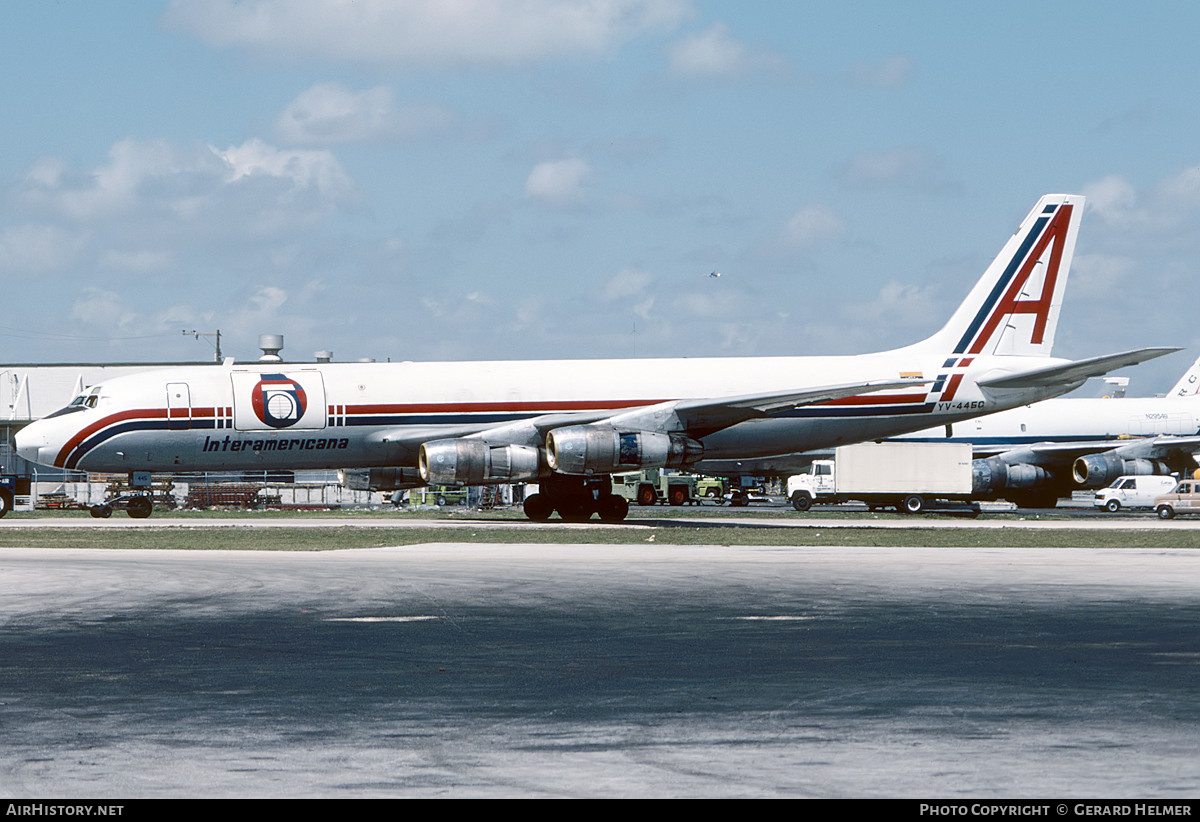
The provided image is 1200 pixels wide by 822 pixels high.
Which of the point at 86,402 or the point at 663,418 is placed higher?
the point at 86,402

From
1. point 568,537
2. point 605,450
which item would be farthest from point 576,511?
point 568,537

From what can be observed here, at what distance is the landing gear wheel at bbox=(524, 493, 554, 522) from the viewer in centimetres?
4391

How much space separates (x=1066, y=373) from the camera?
42.3 meters

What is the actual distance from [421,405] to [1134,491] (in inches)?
1634

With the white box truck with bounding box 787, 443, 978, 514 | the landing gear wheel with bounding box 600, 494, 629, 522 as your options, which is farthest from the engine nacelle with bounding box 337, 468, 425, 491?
the white box truck with bounding box 787, 443, 978, 514

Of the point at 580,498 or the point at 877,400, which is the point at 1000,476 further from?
the point at 580,498

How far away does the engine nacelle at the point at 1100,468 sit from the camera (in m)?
64.1

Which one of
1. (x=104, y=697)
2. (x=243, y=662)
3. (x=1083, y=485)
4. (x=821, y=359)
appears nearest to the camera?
(x=104, y=697)

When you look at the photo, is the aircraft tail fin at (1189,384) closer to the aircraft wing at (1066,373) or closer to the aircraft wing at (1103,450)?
the aircraft wing at (1103,450)

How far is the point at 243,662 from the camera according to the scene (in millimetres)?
12828

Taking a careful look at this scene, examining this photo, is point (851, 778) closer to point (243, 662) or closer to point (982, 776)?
point (982, 776)

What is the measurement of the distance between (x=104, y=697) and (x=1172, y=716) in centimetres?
799

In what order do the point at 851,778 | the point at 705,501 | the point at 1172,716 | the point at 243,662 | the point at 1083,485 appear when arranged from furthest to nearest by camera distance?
1. the point at 705,501
2. the point at 1083,485
3. the point at 243,662
4. the point at 1172,716
5. the point at 851,778

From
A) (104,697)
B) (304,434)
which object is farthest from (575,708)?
(304,434)
